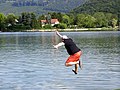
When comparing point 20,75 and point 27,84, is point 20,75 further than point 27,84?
Yes

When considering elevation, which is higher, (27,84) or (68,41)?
(68,41)

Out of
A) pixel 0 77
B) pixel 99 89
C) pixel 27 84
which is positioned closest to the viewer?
pixel 99 89

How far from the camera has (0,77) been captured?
24.9 meters

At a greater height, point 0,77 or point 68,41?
point 68,41

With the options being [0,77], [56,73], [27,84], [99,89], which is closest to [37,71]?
[56,73]

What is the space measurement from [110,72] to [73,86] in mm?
6597

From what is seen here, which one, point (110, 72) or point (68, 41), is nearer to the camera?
point (68, 41)

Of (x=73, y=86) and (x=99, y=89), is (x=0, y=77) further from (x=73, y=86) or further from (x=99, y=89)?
(x=99, y=89)

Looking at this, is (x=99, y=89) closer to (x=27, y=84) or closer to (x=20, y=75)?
(x=27, y=84)

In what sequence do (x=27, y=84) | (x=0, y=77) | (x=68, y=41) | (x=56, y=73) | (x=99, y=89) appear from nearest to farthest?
1. (x=68, y=41)
2. (x=99, y=89)
3. (x=27, y=84)
4. (x=0, y=77)
5. (x=56, y=73)

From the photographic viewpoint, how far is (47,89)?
20.5 meters

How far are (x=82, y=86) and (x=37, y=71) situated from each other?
7193 millimetres

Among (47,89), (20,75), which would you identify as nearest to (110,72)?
(20,75)

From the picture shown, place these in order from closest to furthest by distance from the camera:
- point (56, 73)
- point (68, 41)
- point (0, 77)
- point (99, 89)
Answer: point (68, 41) → point (99, 89) → point (0, 77) → point (56, 73)
